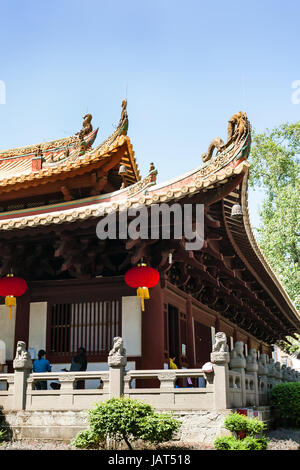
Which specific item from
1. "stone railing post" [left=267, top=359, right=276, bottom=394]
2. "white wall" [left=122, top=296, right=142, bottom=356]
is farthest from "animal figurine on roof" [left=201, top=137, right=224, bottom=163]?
"stone railing post" [left=267, top=359, right=276, bottom=394]

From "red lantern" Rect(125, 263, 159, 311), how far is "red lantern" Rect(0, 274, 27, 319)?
2402 mm

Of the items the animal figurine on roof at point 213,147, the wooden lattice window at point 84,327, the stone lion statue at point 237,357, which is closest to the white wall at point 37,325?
the wooden lattice window at point 84,327

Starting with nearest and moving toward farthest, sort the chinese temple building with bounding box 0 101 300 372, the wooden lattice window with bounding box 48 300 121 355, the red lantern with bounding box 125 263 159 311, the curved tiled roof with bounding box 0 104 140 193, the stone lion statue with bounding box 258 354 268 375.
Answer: the chinese temple building with bounding box 0 101 300 372 < the red lantern with bounding box 125 263 159 311 < the wooden lattice window with bounding box 48 300 121 355 < the stone lion statue with bounding box 258 354 268 375 < the curved tiled roof with bounding box 0 104 140 193

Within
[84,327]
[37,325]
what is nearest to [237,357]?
[84,327]

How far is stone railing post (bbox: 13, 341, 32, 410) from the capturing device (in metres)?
9.64

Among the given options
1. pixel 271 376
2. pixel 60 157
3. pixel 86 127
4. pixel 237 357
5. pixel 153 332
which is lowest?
pixel 271 376

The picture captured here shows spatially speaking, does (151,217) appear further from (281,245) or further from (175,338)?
(281,245)

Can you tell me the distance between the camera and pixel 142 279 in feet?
35.2

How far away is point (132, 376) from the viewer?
30.4 ft

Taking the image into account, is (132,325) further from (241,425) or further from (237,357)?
(241,425)

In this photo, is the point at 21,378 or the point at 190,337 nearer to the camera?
the point at 21,378

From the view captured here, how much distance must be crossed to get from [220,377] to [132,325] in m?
2.96

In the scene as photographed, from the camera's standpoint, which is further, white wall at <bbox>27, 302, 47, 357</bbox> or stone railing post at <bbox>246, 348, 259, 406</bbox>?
white wall at <bbox>27, 302, 47, 357</bbox>

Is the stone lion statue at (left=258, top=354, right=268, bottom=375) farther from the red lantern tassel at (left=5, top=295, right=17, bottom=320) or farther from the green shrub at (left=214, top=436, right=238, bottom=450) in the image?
the red lantern tassel at (left=5, top=295, right=17, bottom=320)
